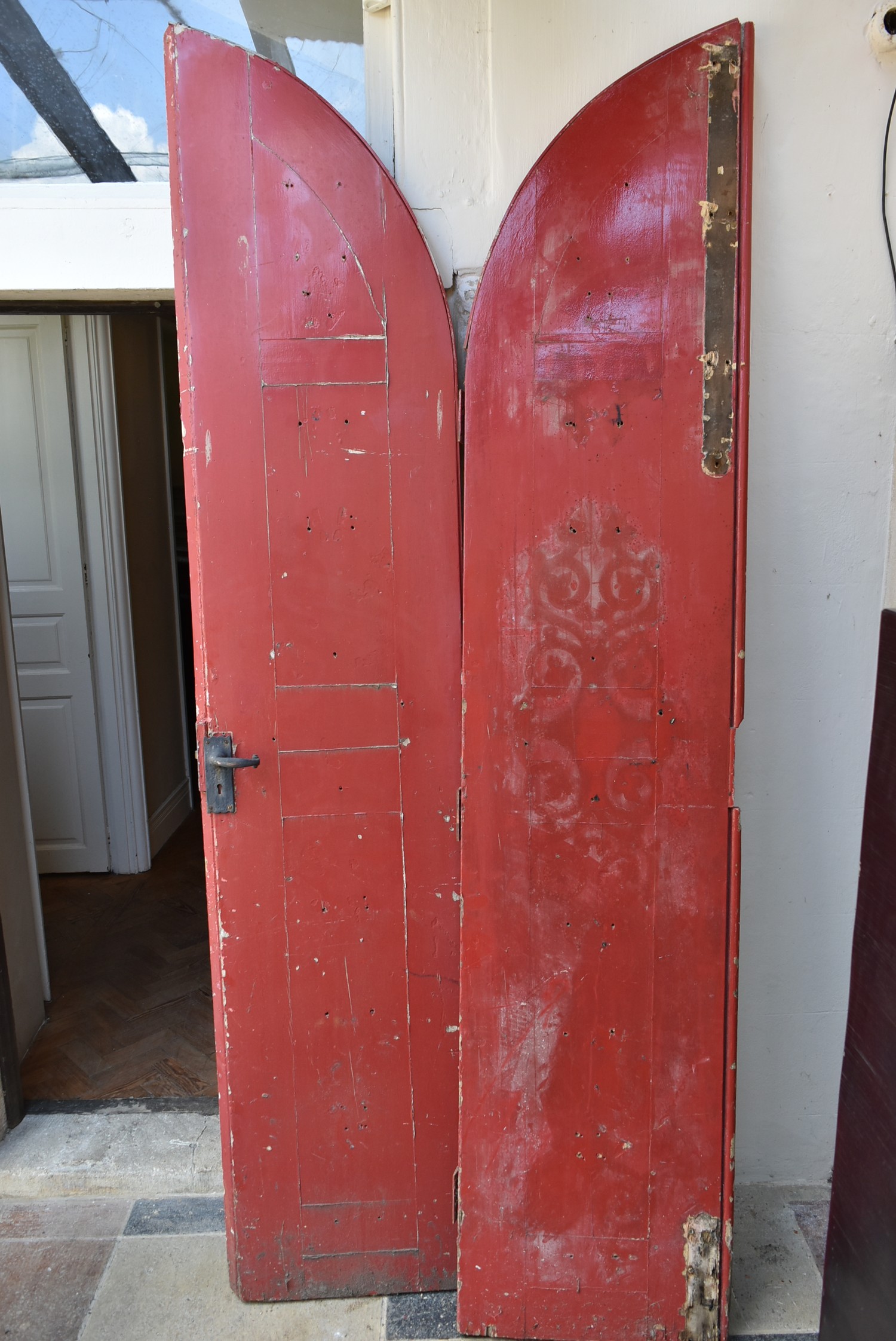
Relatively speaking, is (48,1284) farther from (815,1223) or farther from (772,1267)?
(815,1223)

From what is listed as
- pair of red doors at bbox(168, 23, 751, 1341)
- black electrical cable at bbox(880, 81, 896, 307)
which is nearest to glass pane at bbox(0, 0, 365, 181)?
pair of red doors at bbox(168, 23, 751, 1341)

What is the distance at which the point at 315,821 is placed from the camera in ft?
5.54

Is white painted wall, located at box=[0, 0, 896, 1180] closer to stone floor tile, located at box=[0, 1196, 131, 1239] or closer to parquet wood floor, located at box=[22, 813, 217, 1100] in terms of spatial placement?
stone floor tile, located at box=[0, 1196, 131, 1239]

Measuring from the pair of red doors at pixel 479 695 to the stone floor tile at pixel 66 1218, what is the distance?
41 centimetres

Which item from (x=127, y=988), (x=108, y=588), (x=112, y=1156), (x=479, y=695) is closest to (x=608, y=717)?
Answer: (x=479, y=695)

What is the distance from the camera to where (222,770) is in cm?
166

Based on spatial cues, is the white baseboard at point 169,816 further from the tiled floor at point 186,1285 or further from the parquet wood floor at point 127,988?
the tiled floor at point 186,1285

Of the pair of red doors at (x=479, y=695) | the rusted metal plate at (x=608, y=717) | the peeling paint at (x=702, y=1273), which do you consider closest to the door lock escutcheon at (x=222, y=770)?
the pair of red doors at (x=479, y=695)

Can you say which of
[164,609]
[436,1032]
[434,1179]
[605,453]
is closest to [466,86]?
[605,453]

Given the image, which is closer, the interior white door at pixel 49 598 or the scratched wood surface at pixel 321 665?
the scratched wood surface at pixel 321 665

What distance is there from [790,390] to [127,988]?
2.65 metres

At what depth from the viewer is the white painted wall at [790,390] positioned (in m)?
1.64

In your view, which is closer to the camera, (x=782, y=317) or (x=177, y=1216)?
(x=782, y=317)

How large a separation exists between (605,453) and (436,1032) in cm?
119
